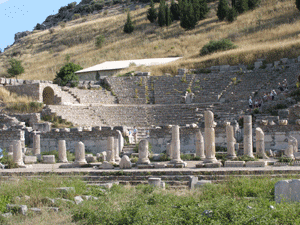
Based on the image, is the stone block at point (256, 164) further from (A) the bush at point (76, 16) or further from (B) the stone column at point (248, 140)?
(A) the bush at point (76, 16)

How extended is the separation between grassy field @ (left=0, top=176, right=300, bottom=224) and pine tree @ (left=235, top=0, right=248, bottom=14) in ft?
175

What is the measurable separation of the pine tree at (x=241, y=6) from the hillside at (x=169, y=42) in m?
1.53

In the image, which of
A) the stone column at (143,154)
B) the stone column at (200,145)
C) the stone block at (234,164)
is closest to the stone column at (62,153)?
the stone column at (143,154)

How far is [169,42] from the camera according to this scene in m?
59.4

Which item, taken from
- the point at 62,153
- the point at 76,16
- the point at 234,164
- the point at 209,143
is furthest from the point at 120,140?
the point at 76,16

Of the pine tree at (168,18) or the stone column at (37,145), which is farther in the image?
the pine tree at (168,18)

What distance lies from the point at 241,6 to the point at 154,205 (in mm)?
56085

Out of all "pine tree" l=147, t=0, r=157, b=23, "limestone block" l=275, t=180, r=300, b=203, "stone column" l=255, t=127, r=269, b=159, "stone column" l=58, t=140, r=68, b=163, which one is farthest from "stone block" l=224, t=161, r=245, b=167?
"pine tree" l=147, t=0, r=157, b=23

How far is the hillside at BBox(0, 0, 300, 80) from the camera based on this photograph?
143 feet

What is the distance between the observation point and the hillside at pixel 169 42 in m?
43.6

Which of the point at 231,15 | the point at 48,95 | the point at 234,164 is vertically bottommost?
the point at 234,164

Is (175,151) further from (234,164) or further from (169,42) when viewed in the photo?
(169,42)

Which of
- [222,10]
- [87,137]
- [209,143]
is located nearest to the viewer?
[209,143]

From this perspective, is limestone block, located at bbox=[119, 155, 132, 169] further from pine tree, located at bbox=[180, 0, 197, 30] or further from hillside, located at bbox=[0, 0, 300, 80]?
pine tree, located at bbox=[180, 0, 197, 30]
